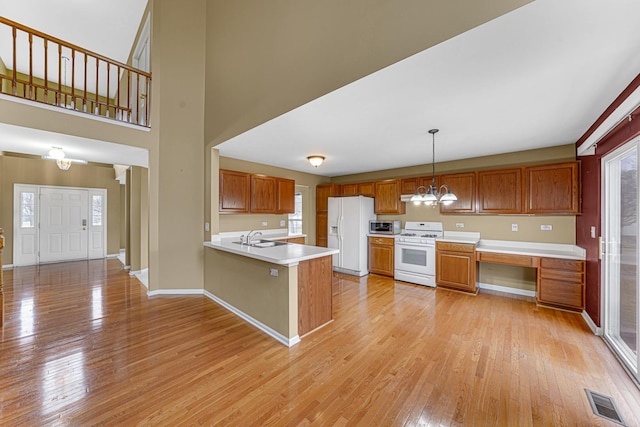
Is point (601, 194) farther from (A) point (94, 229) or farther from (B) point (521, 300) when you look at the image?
(A) point (94, 229)

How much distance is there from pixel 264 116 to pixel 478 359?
10.9 ft

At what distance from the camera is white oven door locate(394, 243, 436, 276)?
181 inches

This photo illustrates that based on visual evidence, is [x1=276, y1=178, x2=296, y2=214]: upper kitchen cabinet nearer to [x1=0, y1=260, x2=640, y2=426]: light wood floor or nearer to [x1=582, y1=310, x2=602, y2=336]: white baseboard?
[x1=0, y1=260, x2=640, y2=426]: light wood floor

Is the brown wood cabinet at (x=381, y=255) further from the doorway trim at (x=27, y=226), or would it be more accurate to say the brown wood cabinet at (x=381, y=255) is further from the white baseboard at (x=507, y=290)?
the doorway trim at (x=27, y=226)

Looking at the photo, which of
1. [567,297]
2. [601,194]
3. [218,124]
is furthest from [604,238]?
[218,124]

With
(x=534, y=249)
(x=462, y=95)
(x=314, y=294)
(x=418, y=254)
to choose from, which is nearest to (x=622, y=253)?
(x=534, y=249)

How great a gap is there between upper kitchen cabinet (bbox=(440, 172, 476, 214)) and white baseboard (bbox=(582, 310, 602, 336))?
6.28ft

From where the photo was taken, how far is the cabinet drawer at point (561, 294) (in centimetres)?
332

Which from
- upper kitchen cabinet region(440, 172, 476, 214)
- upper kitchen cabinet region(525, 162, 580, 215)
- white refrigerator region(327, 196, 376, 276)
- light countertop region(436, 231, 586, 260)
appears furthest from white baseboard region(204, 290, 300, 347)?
upper kitchen cabinet region(525, 162, 580, 215)

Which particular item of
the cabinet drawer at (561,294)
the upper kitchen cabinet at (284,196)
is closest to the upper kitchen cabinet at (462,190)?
the cabinet drawer at (561,294)

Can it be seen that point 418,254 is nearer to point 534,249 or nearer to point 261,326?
point 534,249

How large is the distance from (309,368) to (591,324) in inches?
132

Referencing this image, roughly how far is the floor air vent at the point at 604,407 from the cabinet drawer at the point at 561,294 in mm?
1942

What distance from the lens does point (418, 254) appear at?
4.74 meters
